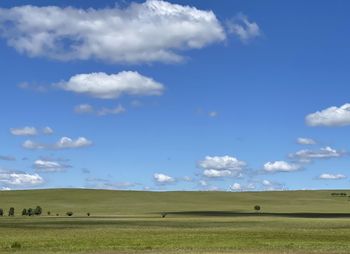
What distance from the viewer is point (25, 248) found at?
2110 inches

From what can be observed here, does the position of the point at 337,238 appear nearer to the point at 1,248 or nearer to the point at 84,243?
the point at 84,243

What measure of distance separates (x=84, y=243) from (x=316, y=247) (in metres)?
19.9

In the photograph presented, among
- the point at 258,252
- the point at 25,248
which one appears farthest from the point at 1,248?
the point at 258,252

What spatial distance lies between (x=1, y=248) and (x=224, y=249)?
57.5 ft

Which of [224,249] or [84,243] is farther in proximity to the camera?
[84,243]

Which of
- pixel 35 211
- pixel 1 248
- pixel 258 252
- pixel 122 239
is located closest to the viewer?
pixel 258 252

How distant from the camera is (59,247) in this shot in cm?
5512

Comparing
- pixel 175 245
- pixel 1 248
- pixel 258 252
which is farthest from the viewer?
pixel 175 245

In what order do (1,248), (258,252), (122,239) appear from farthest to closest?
(122,239), (1,248), (258,252)

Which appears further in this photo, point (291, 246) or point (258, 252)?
point (291, 246)

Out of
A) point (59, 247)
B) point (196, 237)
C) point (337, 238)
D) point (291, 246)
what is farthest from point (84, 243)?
point (337, 238)

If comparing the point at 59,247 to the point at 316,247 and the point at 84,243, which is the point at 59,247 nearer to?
the point at 84,243

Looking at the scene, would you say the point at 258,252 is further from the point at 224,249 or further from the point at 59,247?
the point at 59,247

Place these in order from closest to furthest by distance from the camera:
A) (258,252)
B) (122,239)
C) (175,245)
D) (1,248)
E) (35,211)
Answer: (258,252) → (1,248) → (175,245) → (122,239) → (35,211)
